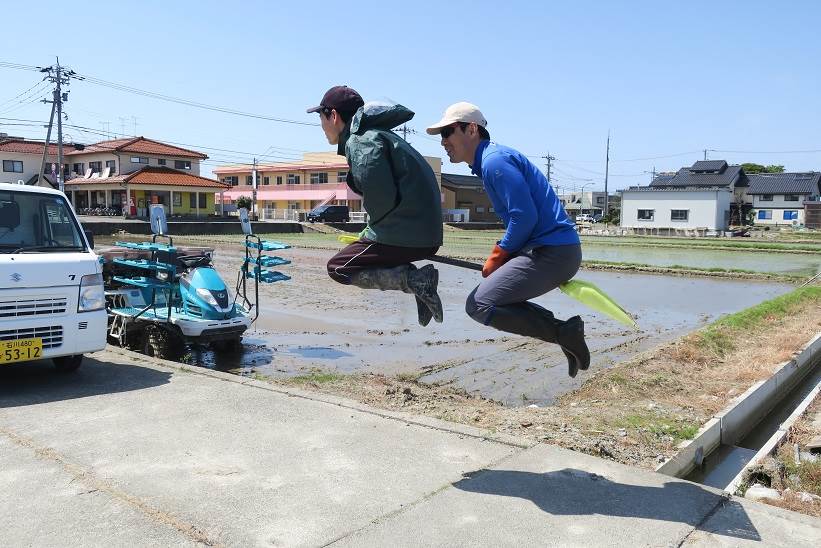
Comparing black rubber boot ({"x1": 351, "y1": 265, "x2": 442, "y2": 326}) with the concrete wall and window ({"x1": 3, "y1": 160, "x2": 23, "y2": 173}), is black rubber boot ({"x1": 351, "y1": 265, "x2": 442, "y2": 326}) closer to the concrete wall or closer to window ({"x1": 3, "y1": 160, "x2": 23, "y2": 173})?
the concrete wall

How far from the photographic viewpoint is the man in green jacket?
159 inches

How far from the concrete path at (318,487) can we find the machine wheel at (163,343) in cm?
309

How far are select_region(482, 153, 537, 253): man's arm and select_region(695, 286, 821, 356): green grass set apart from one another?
683 cm

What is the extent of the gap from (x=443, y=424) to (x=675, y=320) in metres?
9.73

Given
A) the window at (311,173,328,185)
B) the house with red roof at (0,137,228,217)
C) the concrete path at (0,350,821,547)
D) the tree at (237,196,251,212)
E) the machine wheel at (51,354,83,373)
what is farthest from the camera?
the tree at (237,196,251,212)

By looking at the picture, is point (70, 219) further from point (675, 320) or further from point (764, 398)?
point (675, 320)

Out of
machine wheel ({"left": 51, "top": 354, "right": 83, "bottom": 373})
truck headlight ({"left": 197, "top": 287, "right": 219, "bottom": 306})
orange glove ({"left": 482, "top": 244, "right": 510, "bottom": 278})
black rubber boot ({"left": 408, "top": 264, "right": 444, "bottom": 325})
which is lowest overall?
machine wheel ({"left": 51, "top": 354, "right": 83, "bottom": 373})

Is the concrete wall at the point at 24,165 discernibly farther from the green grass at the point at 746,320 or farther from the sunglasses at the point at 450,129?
the sunglasses at the point at 450,129

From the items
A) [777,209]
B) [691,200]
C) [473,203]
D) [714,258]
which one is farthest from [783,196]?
[714,258]

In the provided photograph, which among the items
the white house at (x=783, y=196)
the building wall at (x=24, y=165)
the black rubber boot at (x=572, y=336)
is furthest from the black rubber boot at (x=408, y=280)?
the white house at (x=783, y=196)

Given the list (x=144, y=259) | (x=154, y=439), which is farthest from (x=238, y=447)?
(x=144, y=259)

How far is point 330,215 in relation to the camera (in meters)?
50.9

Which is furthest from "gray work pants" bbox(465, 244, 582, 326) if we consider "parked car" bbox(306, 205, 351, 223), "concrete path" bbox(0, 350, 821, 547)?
"parked car" bbox(306, 205, 351, 223)

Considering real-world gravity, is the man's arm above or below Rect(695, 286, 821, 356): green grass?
above
